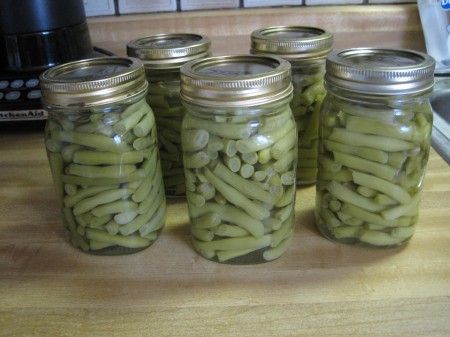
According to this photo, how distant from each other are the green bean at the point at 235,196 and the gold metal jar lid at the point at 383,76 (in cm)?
16

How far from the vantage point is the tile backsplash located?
1036 mm

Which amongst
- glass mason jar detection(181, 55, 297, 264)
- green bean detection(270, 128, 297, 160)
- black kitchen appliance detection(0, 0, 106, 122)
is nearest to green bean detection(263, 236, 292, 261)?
glass mason jar detection(181, 55, 297, 264)

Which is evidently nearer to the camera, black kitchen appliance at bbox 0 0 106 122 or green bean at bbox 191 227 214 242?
green bean at bbox 191 227 214 242

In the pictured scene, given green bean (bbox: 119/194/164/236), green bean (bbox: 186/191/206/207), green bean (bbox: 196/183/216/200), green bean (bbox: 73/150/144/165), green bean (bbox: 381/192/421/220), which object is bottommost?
green bean (bbox: 119/194/164/236)

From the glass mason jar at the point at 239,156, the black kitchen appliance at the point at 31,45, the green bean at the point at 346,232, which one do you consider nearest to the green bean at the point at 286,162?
the glass mason jar at the point at 239,156

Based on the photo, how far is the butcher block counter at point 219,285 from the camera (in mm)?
478

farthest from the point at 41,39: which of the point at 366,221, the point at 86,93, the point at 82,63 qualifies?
the point at 366,221

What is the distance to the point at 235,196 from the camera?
1.77ft

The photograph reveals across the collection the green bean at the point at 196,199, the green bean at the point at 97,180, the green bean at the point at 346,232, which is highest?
the green bean at the point at 97,180

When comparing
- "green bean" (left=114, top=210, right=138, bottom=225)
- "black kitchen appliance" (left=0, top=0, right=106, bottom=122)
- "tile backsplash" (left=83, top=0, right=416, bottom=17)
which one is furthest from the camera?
"tile backsplash" (left=83, top=0, right=416, bottom=17)

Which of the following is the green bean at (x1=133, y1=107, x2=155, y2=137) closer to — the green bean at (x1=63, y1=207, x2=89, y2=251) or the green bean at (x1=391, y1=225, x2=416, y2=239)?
the green bean at (x1=63, y1=207, x2=89, y2=251)

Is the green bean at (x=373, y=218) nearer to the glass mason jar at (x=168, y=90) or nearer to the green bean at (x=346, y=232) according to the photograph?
the green bean at (x=346, y=232)

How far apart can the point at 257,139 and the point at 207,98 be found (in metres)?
0.07

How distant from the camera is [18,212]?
70 centimetres
